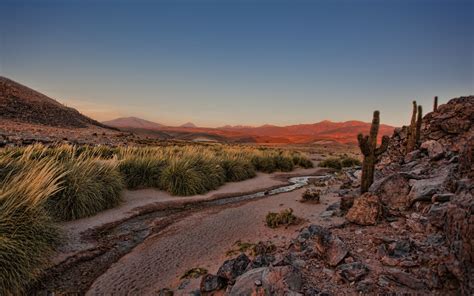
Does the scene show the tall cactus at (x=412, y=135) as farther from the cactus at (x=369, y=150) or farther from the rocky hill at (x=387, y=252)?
the rocky hill at (x=387, y=252)

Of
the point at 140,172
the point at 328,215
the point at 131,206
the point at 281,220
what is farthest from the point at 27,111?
the point at 328,215

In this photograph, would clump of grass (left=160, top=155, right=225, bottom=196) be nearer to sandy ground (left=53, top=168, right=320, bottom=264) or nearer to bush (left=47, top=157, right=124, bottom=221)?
sandy ground (left=53, top=168, right=320, bottom=264)

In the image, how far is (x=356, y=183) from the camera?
12023mm

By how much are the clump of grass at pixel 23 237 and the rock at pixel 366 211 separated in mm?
5963

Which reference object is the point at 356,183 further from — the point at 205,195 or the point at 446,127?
the point at 205,195

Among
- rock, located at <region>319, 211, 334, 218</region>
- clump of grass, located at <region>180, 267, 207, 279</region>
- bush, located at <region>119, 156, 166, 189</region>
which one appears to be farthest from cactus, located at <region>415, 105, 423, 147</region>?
bush, located at <region>119, 156, 166, 189</region>

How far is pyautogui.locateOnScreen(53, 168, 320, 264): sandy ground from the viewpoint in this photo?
20.2ft

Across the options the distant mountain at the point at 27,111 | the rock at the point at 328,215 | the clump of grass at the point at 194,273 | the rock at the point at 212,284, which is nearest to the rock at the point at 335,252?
the rock at the point at 212,284

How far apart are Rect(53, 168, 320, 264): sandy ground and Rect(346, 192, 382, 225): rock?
580 centimetres

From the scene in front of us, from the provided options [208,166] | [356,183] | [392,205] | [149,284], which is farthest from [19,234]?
[356,183]

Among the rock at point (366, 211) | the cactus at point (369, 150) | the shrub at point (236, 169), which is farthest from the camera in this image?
the shrub at point (236, 169)

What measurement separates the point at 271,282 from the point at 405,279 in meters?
1.64

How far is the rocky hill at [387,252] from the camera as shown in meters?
2.96

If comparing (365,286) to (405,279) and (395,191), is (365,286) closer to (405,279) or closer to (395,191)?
(405,279)
